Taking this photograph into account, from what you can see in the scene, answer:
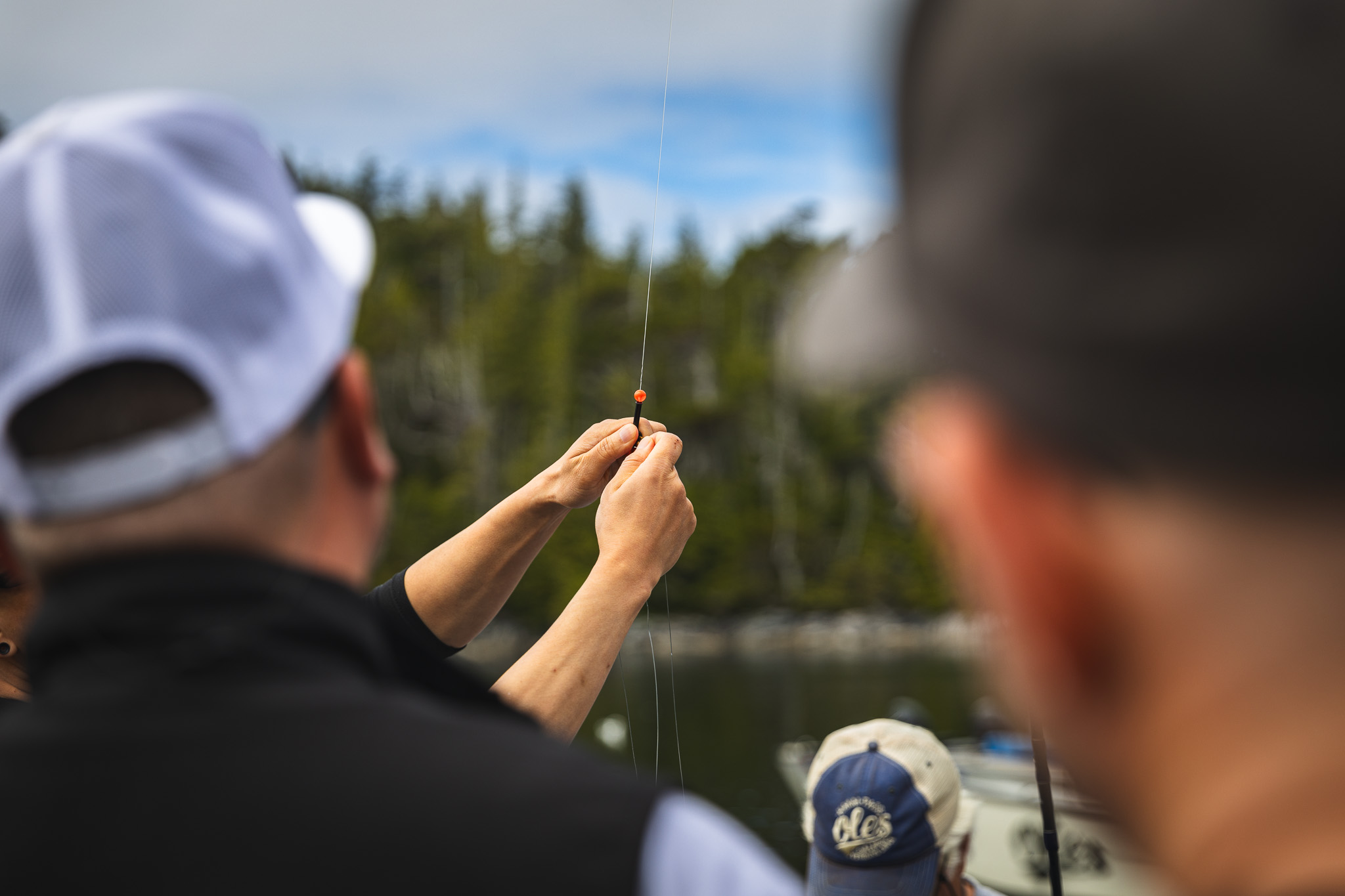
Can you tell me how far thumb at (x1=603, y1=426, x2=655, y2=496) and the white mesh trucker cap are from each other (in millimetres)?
1011

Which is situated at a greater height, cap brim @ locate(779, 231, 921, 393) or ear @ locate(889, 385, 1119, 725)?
cap brim @ locate(779, 231, 921, 393)

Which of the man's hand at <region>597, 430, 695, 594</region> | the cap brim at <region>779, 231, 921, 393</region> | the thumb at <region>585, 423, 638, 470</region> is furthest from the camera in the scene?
the thumb at <region>585, 423, 638, 470</region>

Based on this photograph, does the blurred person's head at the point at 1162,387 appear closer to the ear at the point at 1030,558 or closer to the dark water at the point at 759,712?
the ear at the point at 1030,558

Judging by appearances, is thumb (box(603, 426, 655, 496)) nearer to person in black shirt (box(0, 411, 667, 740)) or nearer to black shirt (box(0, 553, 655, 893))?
person in black shirt (box(0, 411, 667, 740))

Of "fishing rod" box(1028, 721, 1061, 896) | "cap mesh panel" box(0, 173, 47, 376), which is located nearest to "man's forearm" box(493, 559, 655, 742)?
"cap mesh panel" box(0, 173, 47, 376)

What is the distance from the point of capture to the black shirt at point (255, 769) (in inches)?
32.2

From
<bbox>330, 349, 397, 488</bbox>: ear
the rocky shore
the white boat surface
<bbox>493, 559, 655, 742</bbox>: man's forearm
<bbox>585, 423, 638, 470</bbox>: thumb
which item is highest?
<bbox>330, 349, 397, 488</bbox>: ear

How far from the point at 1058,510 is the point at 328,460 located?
27.1 inches

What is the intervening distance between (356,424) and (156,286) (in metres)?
0.21

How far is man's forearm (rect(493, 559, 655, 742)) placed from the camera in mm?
1647

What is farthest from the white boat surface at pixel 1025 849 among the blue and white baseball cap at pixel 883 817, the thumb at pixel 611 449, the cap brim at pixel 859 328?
the cap brim at pixel 859 328

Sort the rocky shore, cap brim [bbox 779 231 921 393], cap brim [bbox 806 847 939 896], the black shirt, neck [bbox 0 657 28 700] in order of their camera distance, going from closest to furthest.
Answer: cap brim [bbox 779 231 921 393] → the black shirt → neck [bbox 0 657 28 700] → cap brim [bbox 806 847 939 896] → the rocky shore

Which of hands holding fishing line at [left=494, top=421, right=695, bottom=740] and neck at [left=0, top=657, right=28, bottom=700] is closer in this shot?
hands holding fishing line at [left=494, top=421, right=695, bottom=740]

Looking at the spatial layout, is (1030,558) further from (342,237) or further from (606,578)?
(606,578)
